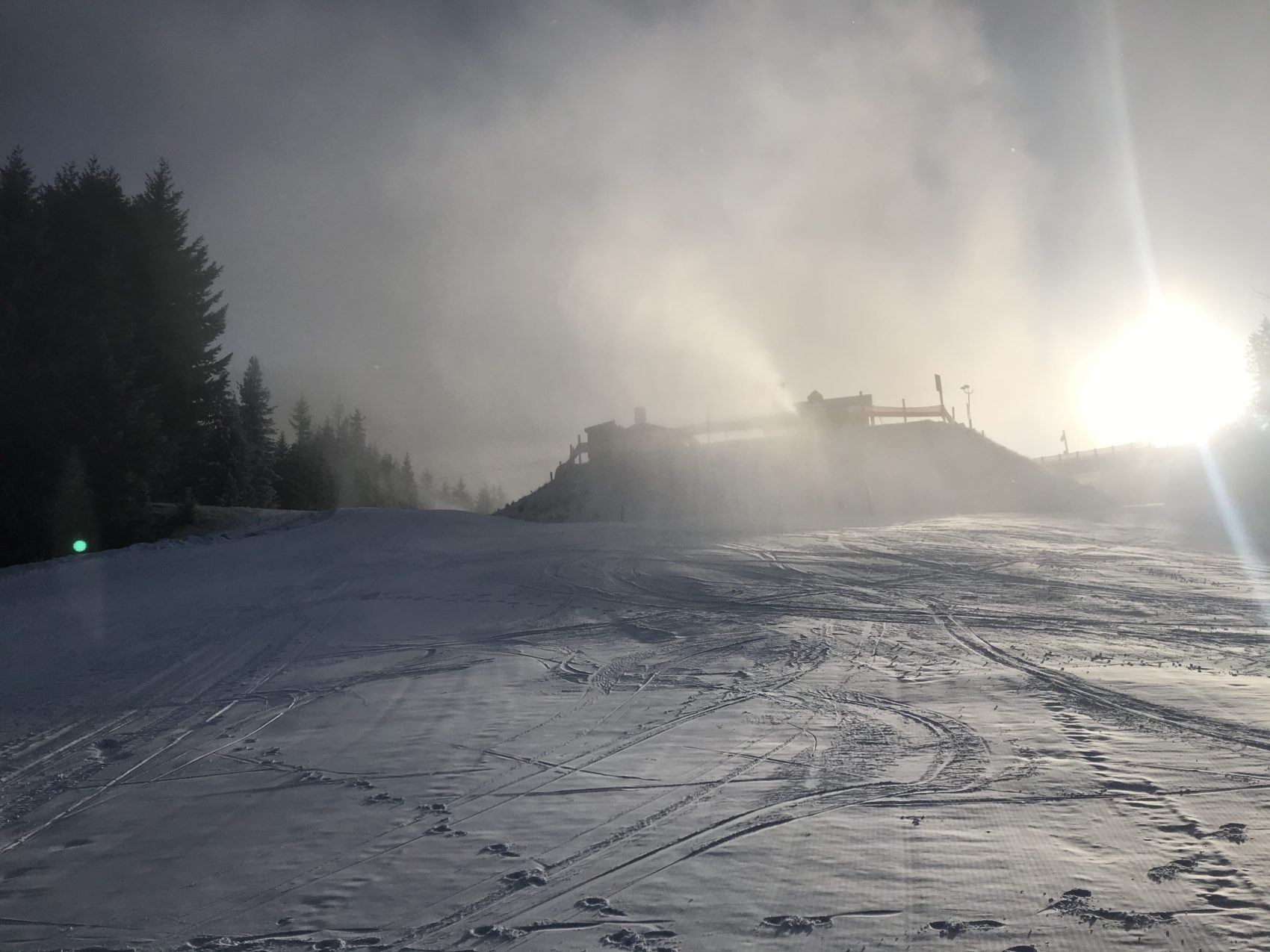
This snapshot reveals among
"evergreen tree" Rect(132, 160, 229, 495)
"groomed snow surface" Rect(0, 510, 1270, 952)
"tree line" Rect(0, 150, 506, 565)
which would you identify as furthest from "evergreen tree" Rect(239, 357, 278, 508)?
"groomed snow surface" Rect(0, 510, 1270, 952)

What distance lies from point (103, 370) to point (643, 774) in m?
25.1

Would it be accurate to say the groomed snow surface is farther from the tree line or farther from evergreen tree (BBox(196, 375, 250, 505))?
evergreen tree (BBox(196, 375, 250, 505))

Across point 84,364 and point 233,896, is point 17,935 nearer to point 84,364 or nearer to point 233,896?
point 233,896

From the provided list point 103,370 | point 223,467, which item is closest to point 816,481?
point 103,370

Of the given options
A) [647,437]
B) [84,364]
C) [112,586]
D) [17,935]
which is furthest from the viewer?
[647,437]

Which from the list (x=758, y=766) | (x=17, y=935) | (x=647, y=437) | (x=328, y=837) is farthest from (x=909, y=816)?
(x=647, y=437)

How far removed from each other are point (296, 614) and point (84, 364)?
54.8 feet

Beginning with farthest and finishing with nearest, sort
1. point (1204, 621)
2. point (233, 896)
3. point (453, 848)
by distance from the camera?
point (1204, 621), point (453, 848), point (233, 896)

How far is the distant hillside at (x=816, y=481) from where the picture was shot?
31047 mm

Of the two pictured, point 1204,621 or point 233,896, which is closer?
point 233,896

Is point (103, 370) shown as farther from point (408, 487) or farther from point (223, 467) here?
point (408, 487)

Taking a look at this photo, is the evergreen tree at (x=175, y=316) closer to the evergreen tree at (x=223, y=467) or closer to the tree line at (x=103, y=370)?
the tree line at (x=103, y=370)

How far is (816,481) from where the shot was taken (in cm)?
3238

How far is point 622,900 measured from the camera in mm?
4039
